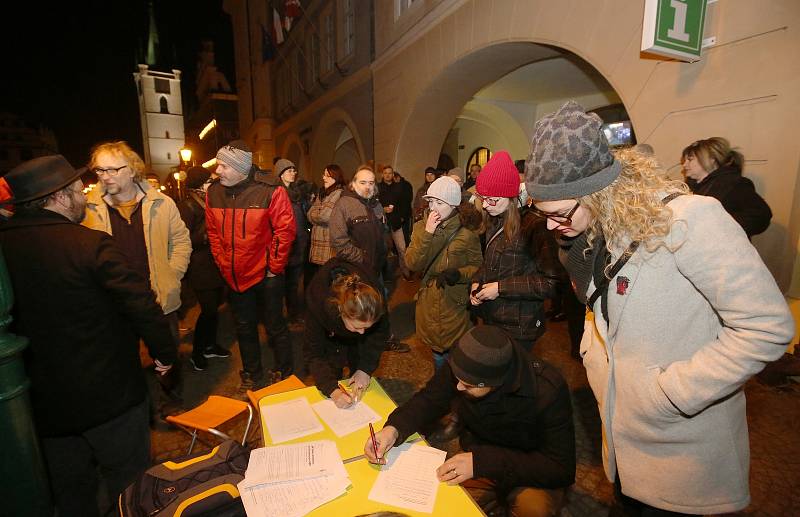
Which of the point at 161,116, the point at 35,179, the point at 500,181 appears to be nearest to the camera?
the point at 35,179

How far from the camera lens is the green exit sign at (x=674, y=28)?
10.4ft

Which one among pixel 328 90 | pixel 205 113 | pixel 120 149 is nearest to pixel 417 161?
pixel 328 90

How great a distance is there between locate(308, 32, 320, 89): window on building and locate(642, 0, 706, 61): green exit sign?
12.4 meters

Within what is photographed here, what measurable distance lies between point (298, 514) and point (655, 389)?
1.23 m

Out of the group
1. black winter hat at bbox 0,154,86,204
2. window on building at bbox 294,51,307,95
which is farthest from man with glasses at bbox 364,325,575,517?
window on building at bbox 294,51,307,95

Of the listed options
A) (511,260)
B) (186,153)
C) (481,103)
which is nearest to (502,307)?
(511,260)

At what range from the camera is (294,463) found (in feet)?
5.20

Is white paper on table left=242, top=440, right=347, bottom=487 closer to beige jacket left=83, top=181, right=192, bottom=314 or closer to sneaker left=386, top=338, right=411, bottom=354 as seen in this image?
beige jacket left=83, top=181, right=192, bottom=314

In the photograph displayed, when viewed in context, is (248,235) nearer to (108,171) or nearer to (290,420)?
(108,171)

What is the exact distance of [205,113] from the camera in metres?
39.0

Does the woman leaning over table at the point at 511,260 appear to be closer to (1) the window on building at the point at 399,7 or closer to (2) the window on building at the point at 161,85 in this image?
(1) the window on building at the point at 399,7

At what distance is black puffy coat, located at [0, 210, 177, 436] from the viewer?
1688mm

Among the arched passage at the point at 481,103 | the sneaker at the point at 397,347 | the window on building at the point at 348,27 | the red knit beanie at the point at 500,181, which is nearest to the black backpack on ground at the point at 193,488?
the red knit beanie at the point at 500,181

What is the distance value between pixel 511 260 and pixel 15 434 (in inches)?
97.4
